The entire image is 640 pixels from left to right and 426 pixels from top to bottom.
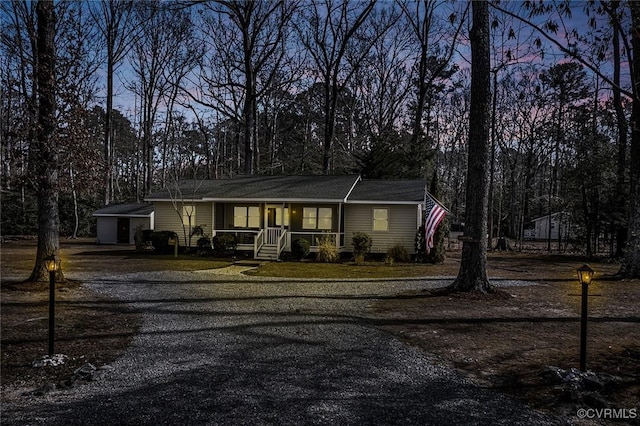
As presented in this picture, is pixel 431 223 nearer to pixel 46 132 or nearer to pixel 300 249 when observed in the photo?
pixel 300 249

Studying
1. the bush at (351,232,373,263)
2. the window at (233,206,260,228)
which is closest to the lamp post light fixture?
the bush at (351,232,373,263)

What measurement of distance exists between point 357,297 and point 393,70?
25.0m

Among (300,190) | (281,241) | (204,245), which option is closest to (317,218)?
(300,190)

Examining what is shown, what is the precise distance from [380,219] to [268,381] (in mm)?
15094

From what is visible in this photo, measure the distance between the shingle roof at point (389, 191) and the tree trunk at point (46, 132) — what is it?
11.9m

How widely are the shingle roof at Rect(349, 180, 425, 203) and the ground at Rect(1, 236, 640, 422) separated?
8006 millimetres

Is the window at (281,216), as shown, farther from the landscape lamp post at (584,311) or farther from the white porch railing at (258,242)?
the landscape lamp post at (584,311)

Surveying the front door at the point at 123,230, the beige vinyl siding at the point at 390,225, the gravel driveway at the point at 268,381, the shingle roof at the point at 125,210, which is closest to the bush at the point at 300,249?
the beige vinyl siding at the point at 390,225

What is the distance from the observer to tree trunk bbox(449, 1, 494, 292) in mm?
10398

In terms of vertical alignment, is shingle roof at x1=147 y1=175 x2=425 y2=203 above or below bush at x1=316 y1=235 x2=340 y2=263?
above

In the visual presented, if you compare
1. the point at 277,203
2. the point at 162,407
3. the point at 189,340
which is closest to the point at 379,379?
the point at 162,407

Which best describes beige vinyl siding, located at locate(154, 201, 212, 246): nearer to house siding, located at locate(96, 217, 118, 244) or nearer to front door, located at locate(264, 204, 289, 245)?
front door, located at locate(264, 204, 289, 245)

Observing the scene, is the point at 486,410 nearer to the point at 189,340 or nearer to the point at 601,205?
the point at 189,340

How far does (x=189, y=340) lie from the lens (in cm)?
639
